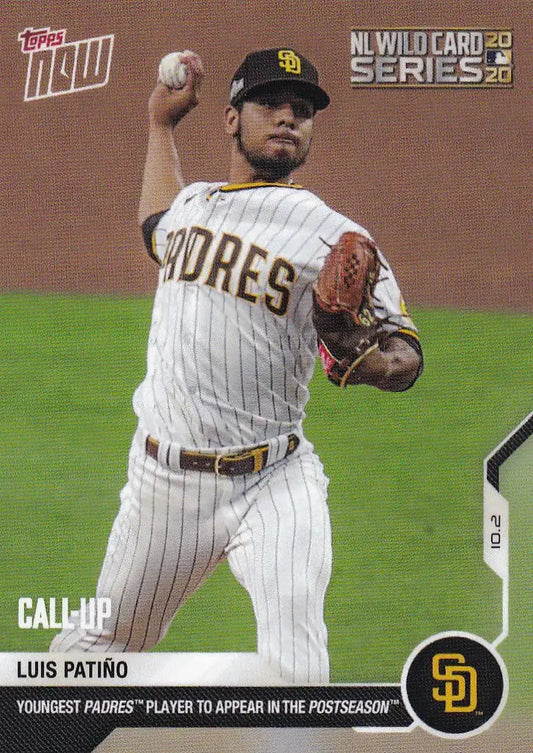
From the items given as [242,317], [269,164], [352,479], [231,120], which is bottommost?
[352,479]

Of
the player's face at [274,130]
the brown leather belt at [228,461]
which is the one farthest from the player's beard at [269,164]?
the brown leather belt at [228,461]

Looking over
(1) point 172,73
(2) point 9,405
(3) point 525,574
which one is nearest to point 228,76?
(1) point 172,73

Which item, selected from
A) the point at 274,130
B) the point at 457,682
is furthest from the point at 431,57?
the point at 457,682

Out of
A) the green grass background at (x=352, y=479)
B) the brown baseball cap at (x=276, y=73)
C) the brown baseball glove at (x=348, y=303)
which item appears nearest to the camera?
the brown baseball glove at (x=348, y=303)

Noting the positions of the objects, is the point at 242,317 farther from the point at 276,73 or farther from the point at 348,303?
the point at 276,73

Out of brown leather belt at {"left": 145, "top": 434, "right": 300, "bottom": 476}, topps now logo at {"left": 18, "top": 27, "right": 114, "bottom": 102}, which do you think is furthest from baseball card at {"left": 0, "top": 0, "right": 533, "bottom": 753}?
brown leather belt at {"left": 145, "top": 434, "right": 300, "bottom": 476}

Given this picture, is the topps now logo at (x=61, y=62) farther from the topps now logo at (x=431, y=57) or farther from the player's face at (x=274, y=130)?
the topps now logo at (x=431, y=57)

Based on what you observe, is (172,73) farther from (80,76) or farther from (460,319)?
(460,319)
